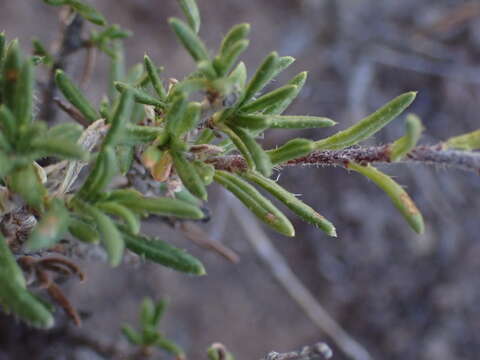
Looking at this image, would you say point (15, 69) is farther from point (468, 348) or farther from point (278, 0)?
point (278, 0)

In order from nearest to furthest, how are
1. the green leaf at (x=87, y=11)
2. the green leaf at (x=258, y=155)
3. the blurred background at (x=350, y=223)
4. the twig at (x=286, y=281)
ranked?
the green leaf at (x=258, y=155) < the green leaf at (x=87, y=11) < the twig at (x=286, y=281) < the blurred background at (x=350, y=223)

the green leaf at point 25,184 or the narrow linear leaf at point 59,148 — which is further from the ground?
the narrow linear leaf at point 59,148

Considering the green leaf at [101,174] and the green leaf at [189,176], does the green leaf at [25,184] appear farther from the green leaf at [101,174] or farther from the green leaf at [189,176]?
the green leaf at [189,176]

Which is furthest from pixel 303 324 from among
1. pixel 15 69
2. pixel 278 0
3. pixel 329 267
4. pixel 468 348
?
pixel 15 69

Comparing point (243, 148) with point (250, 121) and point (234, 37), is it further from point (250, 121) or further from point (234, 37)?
point (234, 37)

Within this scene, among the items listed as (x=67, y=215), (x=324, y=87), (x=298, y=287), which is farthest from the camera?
(x=324, y=87)

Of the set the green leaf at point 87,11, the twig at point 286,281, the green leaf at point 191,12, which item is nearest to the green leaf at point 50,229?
the green leaf at point 191,12

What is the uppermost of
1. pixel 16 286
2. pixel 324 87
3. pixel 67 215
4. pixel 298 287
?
pixel 324 87

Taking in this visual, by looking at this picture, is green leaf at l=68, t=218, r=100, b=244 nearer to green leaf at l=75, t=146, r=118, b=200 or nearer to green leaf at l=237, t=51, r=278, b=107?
green leaf at l=75, t=146, r=118, b=200
